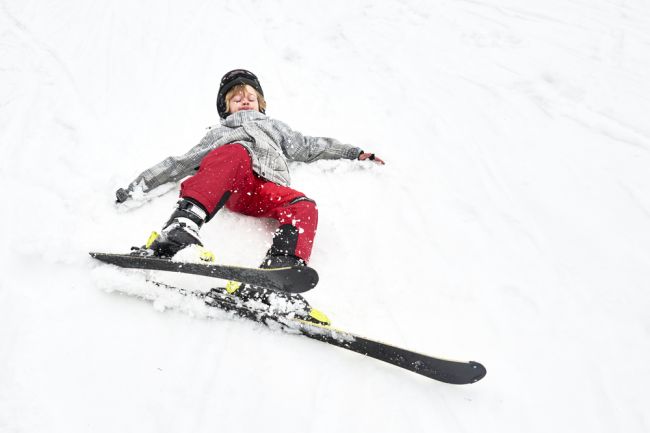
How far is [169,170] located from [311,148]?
40.3 inches

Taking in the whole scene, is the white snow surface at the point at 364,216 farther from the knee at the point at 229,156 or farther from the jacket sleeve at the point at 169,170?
the knee at the point at 229,156

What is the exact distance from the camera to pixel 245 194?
103 inches

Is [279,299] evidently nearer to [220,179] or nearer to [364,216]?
[220,179]

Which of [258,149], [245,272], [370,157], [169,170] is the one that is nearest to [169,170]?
[169,170]

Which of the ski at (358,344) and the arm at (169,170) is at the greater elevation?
the arm at (169,170)

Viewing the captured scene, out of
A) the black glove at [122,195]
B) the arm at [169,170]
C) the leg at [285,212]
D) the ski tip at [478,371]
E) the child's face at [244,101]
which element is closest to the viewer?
the ski tip at [478,371]

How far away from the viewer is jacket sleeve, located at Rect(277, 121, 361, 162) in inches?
126

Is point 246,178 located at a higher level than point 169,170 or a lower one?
higher

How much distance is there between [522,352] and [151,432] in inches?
67.2

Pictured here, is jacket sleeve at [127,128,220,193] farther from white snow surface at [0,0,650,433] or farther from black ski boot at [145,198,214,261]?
black ski boot at [145,198,214,261]

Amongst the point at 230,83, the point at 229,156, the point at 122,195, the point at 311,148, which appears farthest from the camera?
the point at 230,83

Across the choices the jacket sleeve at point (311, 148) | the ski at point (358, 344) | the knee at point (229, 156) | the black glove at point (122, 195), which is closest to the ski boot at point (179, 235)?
the ski at point (358, 344)

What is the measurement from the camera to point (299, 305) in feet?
6.79

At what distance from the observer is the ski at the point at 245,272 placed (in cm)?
181
